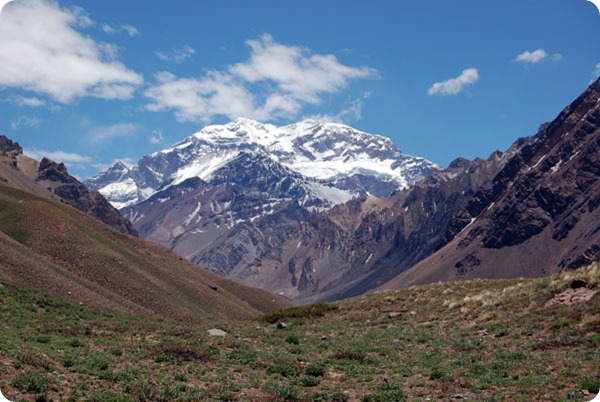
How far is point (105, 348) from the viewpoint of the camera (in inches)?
1326

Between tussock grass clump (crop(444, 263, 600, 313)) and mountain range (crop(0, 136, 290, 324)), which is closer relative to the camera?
tussock grass clump (crop(444, 263, 600, 313))

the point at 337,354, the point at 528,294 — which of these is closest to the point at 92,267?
the point at 337,354

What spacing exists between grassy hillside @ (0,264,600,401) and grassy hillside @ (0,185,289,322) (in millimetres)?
12454

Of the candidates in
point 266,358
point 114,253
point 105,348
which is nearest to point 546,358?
point 266,358

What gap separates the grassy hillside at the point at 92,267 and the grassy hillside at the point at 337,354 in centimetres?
1245

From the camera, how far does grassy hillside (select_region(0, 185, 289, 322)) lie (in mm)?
65500

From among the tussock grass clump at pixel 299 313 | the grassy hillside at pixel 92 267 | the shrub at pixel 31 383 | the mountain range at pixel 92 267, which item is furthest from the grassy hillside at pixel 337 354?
the grassy hillside at pixel 92 267

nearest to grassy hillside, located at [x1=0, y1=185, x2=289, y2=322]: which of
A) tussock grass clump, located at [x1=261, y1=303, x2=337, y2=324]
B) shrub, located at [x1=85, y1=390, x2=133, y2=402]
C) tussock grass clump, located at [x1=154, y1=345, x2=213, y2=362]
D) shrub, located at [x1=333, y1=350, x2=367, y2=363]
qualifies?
tussock grass clump, located at [x1=261, y1=303, x2=337, y2=324]

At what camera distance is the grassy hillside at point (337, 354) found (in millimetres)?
26016

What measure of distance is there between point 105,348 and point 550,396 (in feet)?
71.3

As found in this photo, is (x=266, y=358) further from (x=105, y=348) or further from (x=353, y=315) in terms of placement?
(x=353, y=315)

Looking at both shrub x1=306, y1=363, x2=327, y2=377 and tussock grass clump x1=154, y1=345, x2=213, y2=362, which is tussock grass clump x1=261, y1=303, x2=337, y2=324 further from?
shrub x1=306, y1=363, x2=327, y2=377

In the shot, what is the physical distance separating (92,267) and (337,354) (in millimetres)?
58251

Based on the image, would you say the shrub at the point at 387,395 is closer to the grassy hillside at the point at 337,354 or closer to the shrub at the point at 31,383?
the grassy hillside at the point at 337,354
